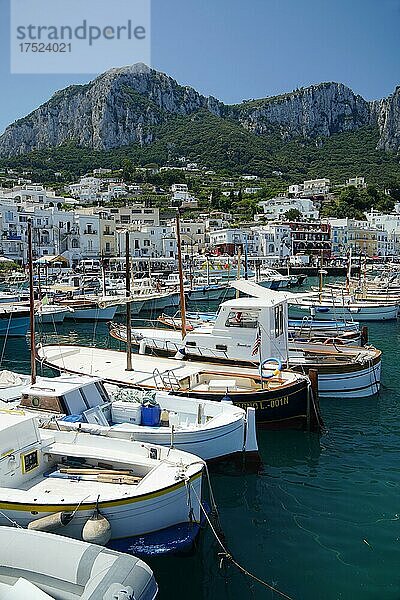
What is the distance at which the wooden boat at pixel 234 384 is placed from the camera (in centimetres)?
1474

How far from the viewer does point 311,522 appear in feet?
33.6

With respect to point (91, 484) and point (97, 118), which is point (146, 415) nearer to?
point (91, 484)

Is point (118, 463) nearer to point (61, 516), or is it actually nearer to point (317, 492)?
point (61, 516)

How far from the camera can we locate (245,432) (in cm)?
1216

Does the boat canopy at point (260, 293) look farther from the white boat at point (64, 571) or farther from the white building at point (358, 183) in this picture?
the white building at point (358, 183)

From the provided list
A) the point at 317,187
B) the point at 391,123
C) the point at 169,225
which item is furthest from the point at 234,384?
the point at 391,123

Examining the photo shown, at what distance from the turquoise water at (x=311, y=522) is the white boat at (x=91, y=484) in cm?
96

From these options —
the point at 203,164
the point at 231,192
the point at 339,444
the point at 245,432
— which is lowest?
the point at 339,444

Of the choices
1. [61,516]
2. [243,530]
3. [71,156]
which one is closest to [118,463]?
[61,516]

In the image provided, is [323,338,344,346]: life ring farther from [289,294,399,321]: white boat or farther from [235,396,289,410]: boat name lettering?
[289,294,399,321]: white boat

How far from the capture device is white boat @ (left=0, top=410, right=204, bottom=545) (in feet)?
26.8

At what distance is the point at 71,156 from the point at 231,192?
6609cm

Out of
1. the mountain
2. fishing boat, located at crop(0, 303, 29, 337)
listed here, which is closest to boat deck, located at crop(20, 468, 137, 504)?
fishing boat, located at crop(0, 303, 29, 337)

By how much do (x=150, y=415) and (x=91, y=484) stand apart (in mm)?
3658
